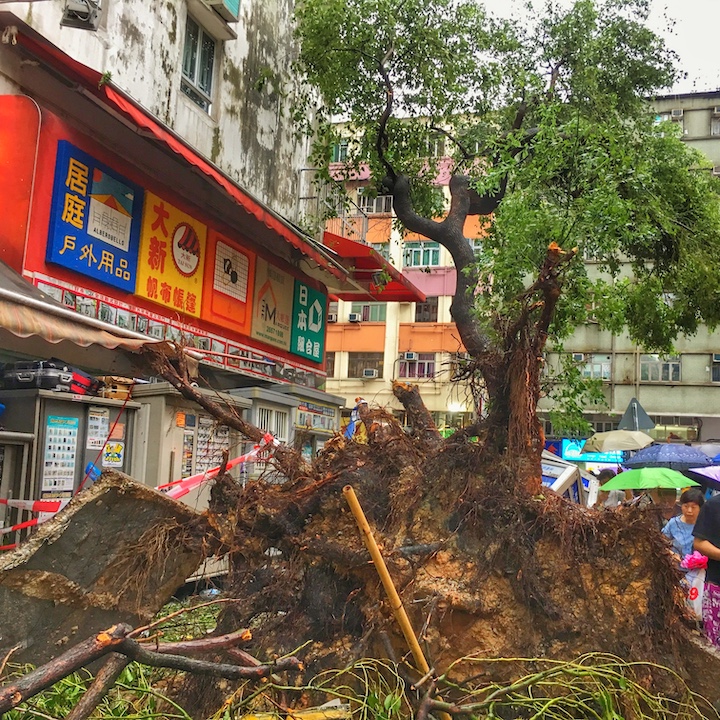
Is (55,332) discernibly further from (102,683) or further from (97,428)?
(102,683)

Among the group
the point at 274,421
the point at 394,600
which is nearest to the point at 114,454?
the point at 274,421

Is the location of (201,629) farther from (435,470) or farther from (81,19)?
(81,19)

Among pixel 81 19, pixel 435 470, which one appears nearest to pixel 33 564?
pixel 435 470

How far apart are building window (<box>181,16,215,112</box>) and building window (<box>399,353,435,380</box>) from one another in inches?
688

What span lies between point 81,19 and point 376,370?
22.0 metres

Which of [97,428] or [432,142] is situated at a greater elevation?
[432,142]

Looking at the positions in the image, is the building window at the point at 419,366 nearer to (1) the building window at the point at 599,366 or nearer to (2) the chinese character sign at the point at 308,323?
(1) the building window at the point at 599,366

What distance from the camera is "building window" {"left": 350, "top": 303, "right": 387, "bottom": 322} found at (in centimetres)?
2836

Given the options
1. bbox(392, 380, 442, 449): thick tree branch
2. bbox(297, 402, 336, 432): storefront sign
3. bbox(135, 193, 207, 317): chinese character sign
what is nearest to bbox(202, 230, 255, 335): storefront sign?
bbox(135, 193, 207, 317): chinese character sign

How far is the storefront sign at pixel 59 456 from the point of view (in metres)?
6.89

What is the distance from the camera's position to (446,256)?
1100 inches

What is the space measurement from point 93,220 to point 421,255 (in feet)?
67.4

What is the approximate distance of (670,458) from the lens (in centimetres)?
1034

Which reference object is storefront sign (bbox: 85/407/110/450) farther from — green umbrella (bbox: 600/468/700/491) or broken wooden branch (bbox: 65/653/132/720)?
green umbrella (bbox: 600/468/700/491)
